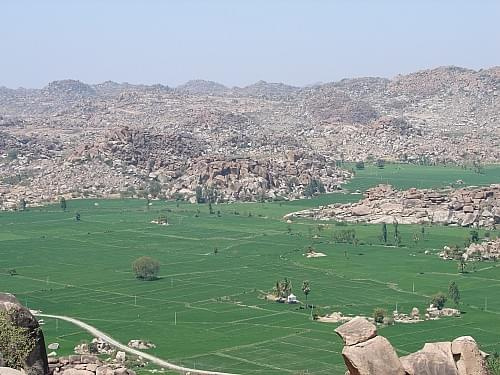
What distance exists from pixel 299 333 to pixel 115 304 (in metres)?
21.7

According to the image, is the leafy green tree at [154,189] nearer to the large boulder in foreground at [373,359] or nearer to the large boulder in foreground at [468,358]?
the large boulder in foreground at [468,358]

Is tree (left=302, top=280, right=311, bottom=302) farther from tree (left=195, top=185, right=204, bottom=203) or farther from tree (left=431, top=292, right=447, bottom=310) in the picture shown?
tree (left=195, top=185, right=204, bottom=203)

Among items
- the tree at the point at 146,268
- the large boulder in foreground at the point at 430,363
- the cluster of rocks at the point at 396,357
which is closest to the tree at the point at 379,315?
the tree at the point at 146,268

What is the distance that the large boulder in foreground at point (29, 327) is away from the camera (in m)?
36.5

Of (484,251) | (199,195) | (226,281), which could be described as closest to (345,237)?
(484,251)

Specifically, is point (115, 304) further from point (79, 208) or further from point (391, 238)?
point (79, 208)

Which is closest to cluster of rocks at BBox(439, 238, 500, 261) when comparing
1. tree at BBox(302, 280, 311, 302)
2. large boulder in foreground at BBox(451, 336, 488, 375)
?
tree at BBox(302, 280, 311, 302)

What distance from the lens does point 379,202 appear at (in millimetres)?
160875

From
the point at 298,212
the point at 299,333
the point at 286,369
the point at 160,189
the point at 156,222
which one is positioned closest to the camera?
the point at 286,369

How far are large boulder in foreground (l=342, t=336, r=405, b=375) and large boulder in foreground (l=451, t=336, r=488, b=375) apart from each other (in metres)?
2.00

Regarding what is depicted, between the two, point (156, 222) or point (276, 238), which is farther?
point (156, 222)

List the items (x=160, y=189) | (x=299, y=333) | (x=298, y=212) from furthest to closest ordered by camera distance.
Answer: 1. (x=160, y=189)
2. (x=298, y=212)
3. (x=299, y=333)

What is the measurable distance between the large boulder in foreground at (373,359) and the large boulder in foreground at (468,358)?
200cm

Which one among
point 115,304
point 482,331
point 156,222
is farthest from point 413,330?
point 156,222
